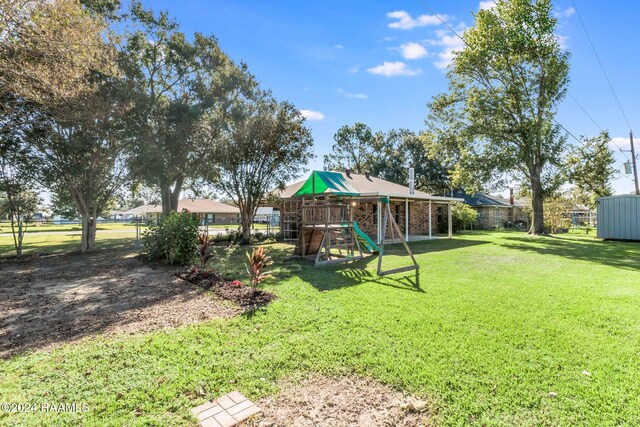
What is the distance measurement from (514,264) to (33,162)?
18.9 metres

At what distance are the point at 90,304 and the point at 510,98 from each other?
2263 centimetres

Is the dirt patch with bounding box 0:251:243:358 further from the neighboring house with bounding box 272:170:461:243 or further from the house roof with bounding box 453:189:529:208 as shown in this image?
the house roof with bounding box 453:189:529:208

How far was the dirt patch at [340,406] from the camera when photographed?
7.98ft

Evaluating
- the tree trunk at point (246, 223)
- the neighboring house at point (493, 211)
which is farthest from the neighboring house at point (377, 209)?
the neighboring house at point (493, 211)

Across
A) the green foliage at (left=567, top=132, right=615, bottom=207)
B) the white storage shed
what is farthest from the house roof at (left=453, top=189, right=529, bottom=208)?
the white storage shed

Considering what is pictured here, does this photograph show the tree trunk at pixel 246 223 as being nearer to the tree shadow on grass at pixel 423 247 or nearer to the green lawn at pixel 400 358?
the tree shadow on grass at pixel 423 247

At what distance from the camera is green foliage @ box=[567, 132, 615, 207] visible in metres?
20.0

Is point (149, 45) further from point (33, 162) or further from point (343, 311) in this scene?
point (343, 311)

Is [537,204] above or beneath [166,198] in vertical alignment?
beneath

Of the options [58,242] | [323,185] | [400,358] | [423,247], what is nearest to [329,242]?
[323,185]

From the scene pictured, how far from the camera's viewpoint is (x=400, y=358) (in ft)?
11.1

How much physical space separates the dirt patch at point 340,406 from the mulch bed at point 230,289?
265 cm

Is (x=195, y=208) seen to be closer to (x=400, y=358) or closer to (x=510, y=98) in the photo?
(x=510, y=98)

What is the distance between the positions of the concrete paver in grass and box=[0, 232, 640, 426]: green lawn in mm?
112
